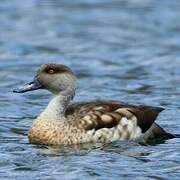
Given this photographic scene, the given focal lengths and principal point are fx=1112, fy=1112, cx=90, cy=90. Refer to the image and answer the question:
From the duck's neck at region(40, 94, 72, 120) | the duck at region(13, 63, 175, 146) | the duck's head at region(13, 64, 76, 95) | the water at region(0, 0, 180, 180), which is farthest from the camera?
the duck's head at region(13, 64, 76, 95)

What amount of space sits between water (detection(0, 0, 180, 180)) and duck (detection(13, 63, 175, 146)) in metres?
0.18

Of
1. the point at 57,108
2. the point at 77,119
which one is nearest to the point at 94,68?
the point at 57,108

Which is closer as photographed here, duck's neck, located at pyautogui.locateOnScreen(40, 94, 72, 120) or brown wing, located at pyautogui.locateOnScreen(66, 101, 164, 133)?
brown wing, located at pyautogui.locateOnScreen(66, 101, 164, 133)

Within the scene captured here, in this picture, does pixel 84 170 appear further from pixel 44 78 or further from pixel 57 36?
pixel 57 36

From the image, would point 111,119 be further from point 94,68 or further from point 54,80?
point 94,68

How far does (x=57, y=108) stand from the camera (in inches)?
617

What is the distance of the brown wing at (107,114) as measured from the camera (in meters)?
15.5

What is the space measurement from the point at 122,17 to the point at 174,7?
1.98 metres

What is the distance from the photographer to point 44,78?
51.7ft

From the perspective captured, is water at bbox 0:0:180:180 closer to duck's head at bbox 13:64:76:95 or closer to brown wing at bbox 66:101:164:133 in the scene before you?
brown wing at bbox 66:101:164:133

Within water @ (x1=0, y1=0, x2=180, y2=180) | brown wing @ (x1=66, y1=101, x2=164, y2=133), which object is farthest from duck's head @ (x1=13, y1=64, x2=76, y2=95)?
water @ (x1=0, y1=0, x2=180, y2=180)

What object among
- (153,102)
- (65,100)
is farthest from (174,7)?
(65,100)

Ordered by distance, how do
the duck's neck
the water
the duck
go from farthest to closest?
the duck's neck < the duck < the water

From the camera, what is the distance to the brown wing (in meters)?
15.5
